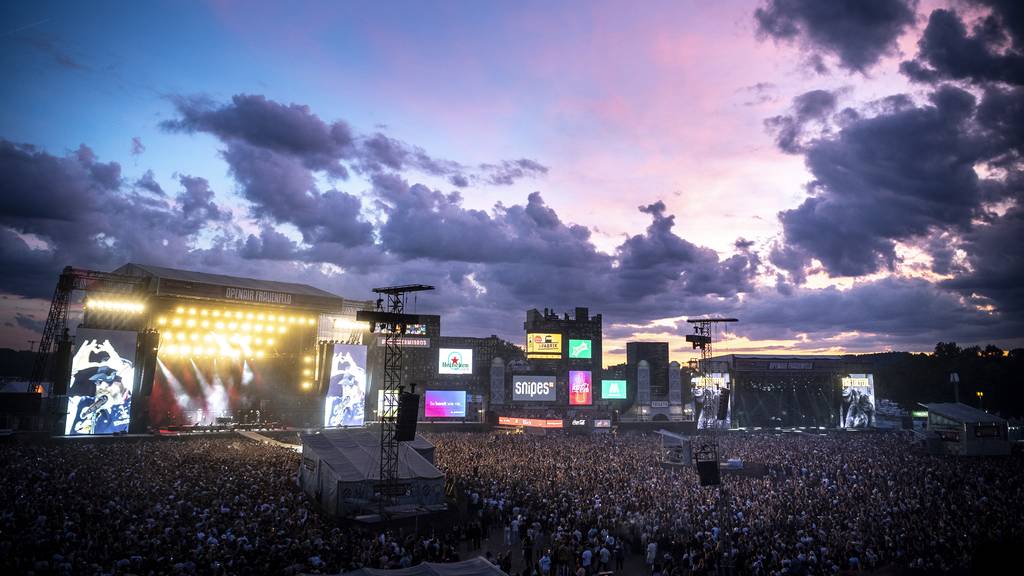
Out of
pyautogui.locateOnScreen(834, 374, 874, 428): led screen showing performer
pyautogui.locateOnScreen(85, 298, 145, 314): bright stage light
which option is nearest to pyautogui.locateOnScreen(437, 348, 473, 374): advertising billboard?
pyautogui.locateOnScreen(85, 298, 145, 314): bright stage light

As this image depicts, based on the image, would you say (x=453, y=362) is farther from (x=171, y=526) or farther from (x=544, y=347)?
(x=171, y=526)

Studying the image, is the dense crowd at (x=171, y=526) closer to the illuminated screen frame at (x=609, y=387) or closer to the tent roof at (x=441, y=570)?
the tent roof at (x=441, y=570)

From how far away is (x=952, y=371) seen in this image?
8831 centimetres

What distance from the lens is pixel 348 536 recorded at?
17547 mm

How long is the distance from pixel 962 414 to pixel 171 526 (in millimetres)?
51121

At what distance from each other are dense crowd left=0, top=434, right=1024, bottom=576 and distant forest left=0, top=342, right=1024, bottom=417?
60.1 metres

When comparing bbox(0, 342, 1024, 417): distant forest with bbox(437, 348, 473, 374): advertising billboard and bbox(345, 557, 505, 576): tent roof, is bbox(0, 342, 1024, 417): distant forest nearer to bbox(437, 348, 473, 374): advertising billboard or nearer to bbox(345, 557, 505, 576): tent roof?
bbox(437, 348, 473, 374): advertising billboard

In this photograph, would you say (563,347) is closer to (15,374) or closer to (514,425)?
(514,425)

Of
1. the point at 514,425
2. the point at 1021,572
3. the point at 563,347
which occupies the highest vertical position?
the point at 563,347

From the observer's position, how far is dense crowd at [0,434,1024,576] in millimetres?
14625

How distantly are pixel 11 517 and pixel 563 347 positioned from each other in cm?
5592

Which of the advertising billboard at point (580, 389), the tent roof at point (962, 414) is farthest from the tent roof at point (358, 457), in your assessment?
the advertising billboard at point (580, 389)

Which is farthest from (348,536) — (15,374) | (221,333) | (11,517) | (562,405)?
(15,374)

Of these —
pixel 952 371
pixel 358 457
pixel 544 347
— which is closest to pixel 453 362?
pixel 544 347
